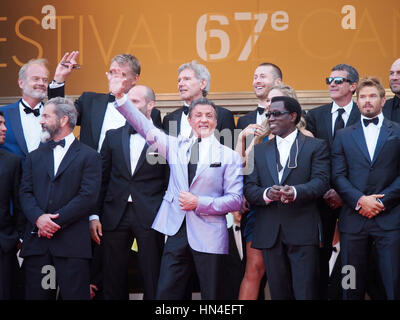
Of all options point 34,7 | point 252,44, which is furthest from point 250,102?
point 34,7

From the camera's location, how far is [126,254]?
6.36 meters

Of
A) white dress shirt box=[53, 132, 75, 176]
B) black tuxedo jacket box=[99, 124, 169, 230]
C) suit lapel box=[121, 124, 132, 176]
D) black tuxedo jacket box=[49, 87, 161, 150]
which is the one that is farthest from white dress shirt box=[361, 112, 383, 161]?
white dress shirt box=[53, 132, 75, 176]

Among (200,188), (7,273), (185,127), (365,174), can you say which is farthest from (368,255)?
(7,273)

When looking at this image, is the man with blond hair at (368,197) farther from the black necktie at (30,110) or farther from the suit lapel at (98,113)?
the black necktie at (30,110)

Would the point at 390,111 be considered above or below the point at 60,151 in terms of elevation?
above

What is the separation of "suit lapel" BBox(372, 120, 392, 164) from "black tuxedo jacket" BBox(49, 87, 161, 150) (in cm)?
193

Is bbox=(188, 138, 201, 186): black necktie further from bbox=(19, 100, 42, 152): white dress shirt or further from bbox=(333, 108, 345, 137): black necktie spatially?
bbox=(19, 100, 42, 152): white dress shirt

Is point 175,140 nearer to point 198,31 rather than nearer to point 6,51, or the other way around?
point 198,31

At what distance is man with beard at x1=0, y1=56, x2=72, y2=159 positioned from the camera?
264 inches

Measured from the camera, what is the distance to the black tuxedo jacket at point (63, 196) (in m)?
5.96

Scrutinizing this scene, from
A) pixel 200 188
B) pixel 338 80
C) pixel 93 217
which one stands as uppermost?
pixel 338 80

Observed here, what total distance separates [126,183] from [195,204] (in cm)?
81

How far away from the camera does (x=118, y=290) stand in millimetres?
6348

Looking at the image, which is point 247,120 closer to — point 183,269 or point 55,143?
point 183,269
